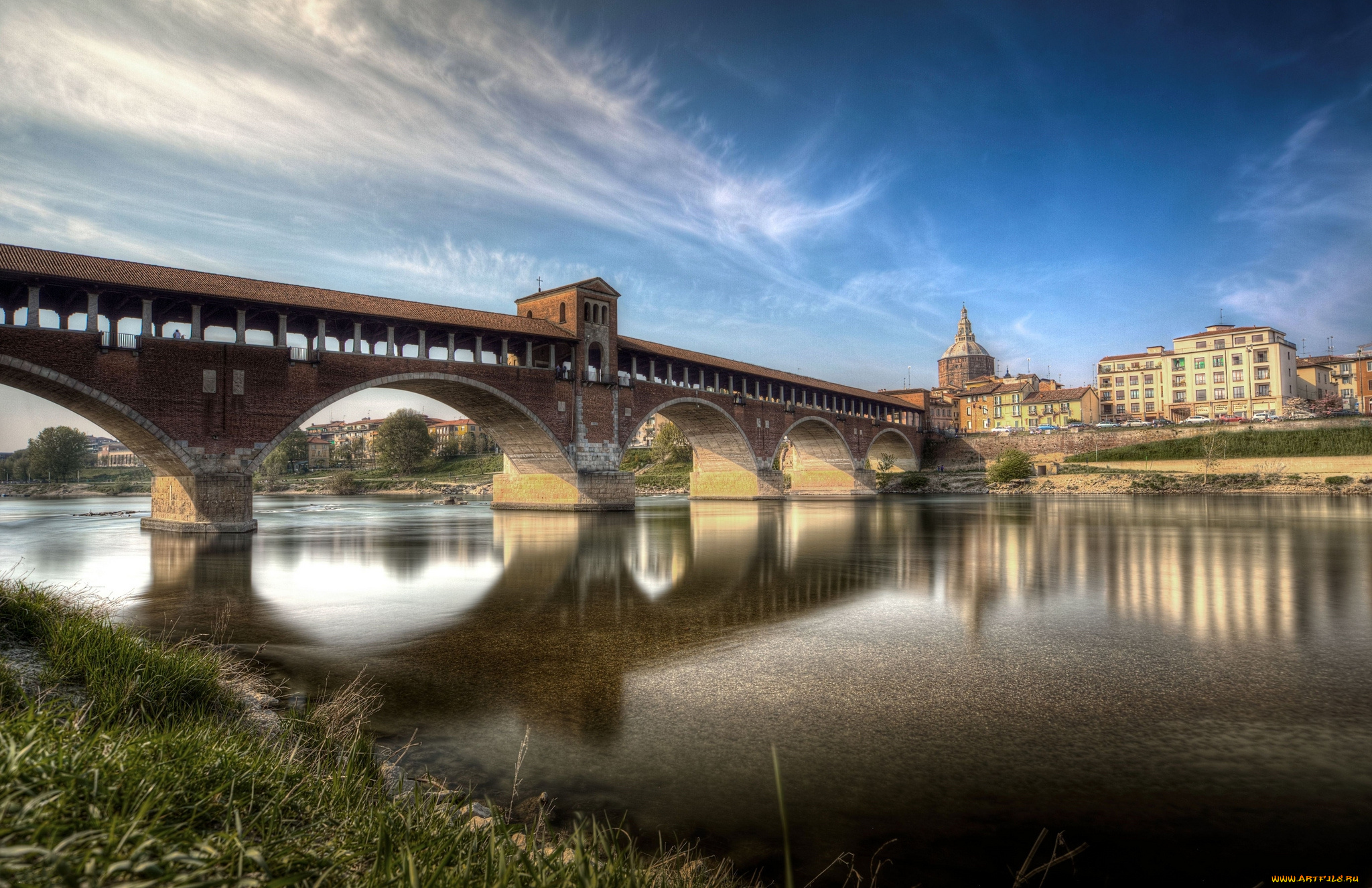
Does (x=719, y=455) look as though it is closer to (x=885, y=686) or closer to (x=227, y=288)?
(x=227, y=288)

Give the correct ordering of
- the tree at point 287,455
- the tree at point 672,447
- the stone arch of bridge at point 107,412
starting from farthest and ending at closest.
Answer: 1. the tree at point 287,455
2. the tree at point 672,447
3. the stone arch of bridge at point 107,412

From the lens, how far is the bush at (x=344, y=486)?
264ft

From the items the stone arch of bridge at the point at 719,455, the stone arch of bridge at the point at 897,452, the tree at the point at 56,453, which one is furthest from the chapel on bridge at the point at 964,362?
the tree at the point at 56,453

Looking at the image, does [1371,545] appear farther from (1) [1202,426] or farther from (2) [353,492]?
(2) [353,492]

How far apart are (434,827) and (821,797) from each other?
8.37 feet

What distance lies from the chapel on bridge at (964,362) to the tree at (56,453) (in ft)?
455

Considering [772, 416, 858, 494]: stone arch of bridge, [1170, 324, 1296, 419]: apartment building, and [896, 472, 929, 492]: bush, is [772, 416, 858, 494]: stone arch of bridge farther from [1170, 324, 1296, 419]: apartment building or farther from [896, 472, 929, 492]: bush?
[1170, 324, 1296, 419]: apartment building

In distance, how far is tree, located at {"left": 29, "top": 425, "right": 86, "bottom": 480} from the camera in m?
88.4

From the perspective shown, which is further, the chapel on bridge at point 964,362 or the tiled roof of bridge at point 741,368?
the chapel on bridge at point 964,362

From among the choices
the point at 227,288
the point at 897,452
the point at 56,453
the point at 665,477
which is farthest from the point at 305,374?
the point at 56,453

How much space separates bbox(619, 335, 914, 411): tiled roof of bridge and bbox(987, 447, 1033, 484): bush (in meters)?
14.8

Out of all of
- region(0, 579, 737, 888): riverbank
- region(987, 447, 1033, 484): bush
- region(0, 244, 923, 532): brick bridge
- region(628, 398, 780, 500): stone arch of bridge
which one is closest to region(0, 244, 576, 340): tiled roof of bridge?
region(0, 244, 923, 532): brick bridge

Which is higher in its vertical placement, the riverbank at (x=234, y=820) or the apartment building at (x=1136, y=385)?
the apartment building at (x=1136, y=385)

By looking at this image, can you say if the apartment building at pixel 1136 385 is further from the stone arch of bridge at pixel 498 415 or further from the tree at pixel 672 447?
the stone arch of bridge at pixel 498 415
